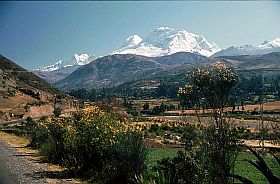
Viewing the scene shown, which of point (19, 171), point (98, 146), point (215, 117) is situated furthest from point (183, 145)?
point (19, 171)

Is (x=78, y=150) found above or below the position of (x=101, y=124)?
below

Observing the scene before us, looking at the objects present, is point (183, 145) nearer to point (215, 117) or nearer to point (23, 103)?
point (215, 117)

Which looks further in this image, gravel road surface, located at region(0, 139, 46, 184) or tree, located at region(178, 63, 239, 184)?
gravel road surface, located at region(0, 139, 46, 184)

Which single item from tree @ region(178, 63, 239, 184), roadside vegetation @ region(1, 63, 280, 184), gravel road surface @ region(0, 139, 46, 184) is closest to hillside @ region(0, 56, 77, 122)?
gravel road surface @ region(0, 139, 46, 184)

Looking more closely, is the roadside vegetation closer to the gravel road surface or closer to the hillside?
the gravel road surface

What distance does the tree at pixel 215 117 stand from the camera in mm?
9953

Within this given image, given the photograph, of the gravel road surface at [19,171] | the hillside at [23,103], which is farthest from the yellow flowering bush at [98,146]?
the hillside at [23,103]

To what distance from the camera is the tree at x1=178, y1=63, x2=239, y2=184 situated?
392 inches

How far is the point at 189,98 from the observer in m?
11.6

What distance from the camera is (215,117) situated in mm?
10227

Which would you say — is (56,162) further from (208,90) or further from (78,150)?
(208,90)

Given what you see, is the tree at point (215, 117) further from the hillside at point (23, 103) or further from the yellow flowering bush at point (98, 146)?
the hillside at point (23, 103)

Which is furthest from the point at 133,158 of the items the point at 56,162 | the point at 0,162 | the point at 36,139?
the point at 36,139

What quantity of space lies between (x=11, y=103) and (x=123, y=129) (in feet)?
295
